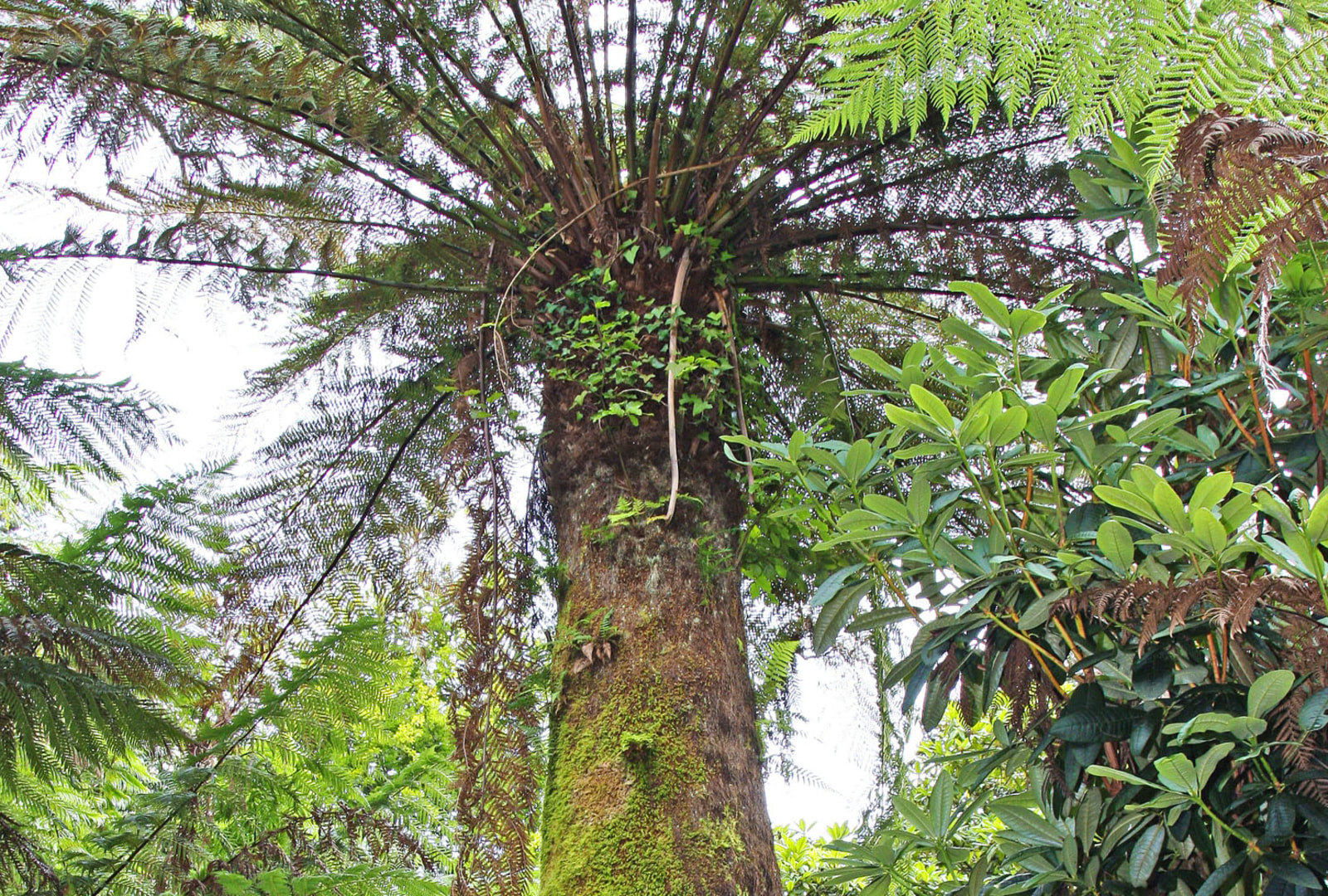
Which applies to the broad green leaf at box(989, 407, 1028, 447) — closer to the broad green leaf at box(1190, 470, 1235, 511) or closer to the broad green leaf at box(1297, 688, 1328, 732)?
the broad green leaf at box(1190, 470, 1235, 511)

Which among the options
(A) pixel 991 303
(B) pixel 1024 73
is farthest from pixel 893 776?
(B) pixel 1024 73

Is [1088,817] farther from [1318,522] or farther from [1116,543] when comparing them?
[1318,522]

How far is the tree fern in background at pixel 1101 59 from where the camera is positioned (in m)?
0.70

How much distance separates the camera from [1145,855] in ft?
3.29

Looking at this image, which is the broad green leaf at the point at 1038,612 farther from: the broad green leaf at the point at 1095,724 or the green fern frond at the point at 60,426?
the green fern frond at the point at 60,426

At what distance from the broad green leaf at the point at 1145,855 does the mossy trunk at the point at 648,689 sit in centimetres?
65

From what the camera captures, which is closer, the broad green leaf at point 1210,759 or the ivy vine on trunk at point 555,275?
the broad green leaf at point 1210,759

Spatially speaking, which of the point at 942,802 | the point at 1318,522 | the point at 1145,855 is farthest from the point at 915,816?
the point at 1318,522

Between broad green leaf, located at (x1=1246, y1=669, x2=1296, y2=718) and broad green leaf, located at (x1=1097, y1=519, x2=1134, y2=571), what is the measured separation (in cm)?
19

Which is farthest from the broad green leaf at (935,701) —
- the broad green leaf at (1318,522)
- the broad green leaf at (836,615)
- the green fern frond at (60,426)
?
the green fern frond at (60,426)

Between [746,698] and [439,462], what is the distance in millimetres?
1256

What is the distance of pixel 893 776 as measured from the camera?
225cm

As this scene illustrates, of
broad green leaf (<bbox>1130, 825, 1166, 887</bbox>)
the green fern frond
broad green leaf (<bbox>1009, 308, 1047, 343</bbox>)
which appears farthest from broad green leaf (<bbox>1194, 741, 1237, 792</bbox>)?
the green fern frond

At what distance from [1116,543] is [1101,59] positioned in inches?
21.9
